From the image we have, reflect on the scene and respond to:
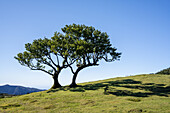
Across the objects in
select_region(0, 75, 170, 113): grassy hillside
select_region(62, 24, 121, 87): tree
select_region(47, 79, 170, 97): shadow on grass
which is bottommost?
select_region(0, 75, 170, 113): grassy hillside

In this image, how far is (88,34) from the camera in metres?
46.6

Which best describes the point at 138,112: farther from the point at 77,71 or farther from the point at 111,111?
the point at 77,71

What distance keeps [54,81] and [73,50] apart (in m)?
12.7

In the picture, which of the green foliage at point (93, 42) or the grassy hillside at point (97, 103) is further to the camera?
the green foliage at point (93, 42)

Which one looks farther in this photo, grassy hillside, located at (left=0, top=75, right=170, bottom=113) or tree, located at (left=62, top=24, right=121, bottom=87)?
tree, located at (left=62, top=24, right=121, bottom=87)

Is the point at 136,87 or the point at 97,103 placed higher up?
the point at 136,87

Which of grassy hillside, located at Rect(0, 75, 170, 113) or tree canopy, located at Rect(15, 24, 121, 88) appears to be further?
tree canopy, located at Rect(15, 24, 121, 88)

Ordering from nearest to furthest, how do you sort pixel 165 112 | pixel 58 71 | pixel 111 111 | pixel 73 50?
pixel 165 112, pixel 111 111, pixel 73 50, pixel 58 71

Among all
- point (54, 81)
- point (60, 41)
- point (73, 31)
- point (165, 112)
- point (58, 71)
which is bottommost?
point (165, 112)

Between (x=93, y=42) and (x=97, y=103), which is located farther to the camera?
(x=93, y=42)

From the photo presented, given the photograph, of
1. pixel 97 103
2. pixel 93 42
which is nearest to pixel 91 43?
pixel 93 42

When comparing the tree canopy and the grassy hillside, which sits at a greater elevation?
the tree canopy

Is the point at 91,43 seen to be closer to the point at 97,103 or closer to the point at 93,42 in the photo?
the point at 93,42

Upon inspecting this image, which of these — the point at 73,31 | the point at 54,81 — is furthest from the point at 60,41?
the point at 54,81
